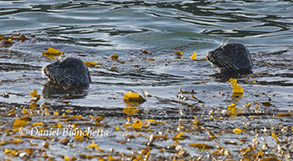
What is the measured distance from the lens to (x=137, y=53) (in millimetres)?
10773

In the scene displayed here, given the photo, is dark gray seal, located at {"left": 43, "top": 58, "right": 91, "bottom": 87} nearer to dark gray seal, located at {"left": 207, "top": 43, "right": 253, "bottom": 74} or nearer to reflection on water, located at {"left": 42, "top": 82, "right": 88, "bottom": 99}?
reflection on water, located at {"left": 42, "top": 82, "right": 88, "bottom": 99}

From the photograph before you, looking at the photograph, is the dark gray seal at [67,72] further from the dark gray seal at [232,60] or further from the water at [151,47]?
the dark gray seal at [232,60]

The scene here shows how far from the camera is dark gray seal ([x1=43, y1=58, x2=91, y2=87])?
7.46 metres

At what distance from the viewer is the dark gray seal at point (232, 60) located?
9.18 meters

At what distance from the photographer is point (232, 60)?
30.5 feet

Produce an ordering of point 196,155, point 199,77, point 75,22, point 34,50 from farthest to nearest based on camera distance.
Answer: point 75,22
point 34,50
point 199,77
point 196,155

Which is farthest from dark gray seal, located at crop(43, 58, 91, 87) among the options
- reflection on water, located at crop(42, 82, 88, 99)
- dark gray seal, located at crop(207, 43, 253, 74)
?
dark gray seal, located at crop(207, 43, 253, 74)

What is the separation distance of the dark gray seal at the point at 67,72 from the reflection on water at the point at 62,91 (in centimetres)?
13

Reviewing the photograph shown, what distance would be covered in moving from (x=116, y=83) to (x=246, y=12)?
9511 millimetres

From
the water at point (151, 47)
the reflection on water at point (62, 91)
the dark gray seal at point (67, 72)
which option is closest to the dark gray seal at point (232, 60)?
the water at point (151, 47)

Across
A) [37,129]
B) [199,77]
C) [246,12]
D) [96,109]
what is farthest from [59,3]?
[37,129]

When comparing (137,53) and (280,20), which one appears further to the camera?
(280,20)

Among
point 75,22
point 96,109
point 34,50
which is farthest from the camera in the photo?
point 75,22

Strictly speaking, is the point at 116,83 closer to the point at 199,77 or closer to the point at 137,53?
the point at 199,77
